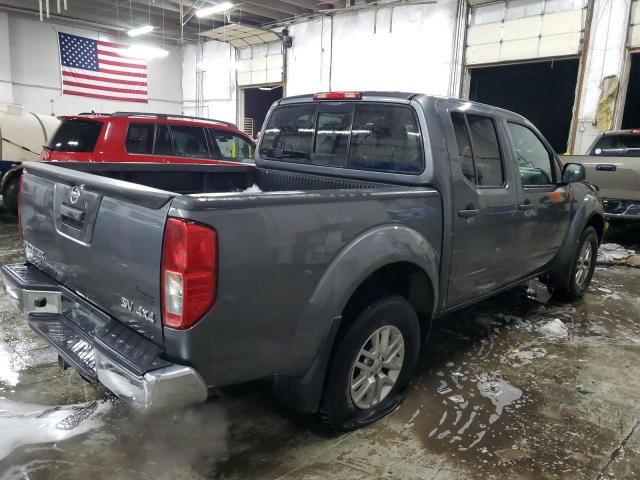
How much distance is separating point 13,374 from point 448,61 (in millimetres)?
11479

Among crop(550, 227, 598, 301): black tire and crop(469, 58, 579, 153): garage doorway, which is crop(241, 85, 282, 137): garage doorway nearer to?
crop(469, 58, 579, 153): garage doorway

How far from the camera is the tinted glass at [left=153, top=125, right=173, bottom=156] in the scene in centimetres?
701

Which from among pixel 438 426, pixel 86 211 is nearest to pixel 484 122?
pixel 438 426

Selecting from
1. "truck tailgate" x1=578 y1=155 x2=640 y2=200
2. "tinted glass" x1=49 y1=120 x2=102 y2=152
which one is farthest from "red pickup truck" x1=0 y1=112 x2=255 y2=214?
"truck tailgate" x1=578 y1=155 x2=640 y2=200

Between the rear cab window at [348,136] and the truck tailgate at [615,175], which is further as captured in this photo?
the truck tailgate at [615,175]

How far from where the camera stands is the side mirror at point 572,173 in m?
3.95

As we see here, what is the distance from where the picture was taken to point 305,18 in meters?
14.8

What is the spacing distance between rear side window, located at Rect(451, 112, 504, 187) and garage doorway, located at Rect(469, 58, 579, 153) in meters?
13.1

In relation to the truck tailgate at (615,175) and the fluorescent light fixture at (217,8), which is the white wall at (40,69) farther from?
the truck tailgate at (615,175)

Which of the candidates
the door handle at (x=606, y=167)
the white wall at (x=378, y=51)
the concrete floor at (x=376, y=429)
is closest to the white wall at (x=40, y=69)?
the white wall at (x=378, y=51)

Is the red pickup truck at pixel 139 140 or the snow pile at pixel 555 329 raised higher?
the red pickup truck at pixel 139 140


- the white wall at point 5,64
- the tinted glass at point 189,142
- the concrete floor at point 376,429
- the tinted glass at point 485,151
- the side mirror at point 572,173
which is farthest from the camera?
the white wall at point 5,64

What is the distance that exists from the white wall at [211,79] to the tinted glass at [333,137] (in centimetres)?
1555

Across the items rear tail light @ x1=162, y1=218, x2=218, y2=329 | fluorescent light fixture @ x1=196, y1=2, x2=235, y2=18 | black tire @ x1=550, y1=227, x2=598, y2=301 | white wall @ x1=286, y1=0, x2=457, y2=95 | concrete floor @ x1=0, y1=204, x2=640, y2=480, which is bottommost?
concrete floor @ x1=0, y1=204, x2=640, y2=480
